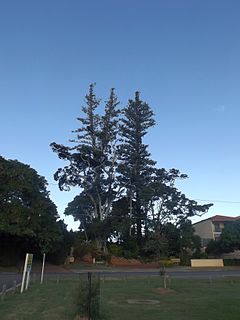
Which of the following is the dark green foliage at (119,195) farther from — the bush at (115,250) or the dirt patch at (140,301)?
the dirt patch at (140,301)

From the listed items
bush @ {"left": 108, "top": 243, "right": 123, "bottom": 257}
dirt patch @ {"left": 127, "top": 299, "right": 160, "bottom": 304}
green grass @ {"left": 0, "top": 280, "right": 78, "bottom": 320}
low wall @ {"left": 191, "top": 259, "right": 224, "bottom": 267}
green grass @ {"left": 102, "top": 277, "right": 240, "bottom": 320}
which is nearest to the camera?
green grass @ {"left": 0, "top": 280, "right": 78, "bottom": 320}

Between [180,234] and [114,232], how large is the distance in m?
11.1

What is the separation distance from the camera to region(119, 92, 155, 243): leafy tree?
228 feet

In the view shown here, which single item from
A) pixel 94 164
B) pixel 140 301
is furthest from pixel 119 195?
pixel 140 301

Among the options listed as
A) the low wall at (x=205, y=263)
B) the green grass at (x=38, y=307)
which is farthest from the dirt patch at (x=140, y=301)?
the low wall at (x=205, y=263)

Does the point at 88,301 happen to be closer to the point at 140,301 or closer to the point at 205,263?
the point at 140,301

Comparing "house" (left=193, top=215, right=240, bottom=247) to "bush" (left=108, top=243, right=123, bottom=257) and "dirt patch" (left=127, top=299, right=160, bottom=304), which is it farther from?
"dirt patch" (left=127, top=299, right=160, bottom=304)

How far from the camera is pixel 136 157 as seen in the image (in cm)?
7244

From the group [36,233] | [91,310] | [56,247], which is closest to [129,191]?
[56,247]

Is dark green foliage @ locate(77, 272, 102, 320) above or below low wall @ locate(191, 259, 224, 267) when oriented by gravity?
below

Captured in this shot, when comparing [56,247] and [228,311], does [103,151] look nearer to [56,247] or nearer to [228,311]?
[56,247]

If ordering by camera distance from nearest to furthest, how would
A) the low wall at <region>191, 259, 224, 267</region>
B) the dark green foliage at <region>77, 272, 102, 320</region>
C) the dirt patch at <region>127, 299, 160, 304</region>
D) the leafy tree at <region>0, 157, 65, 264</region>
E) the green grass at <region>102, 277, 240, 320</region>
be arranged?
the dark green foliage at <region>77, 272, 102, 320</region> → the green grass at <region>102, 277, 240, 320</region> → the dirt patch at <region>127, 299, 160, 304</region> → the leafy tree at <region>0, 157, 65, 264</region> → the low wall at <region>191, 259, 224, 267</region>

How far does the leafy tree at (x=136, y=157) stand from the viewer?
6944cm

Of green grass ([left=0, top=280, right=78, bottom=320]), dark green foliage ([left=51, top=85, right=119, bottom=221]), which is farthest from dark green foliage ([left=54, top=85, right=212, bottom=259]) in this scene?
green grass ([left=0, top=280, right=78, bottom=320])
